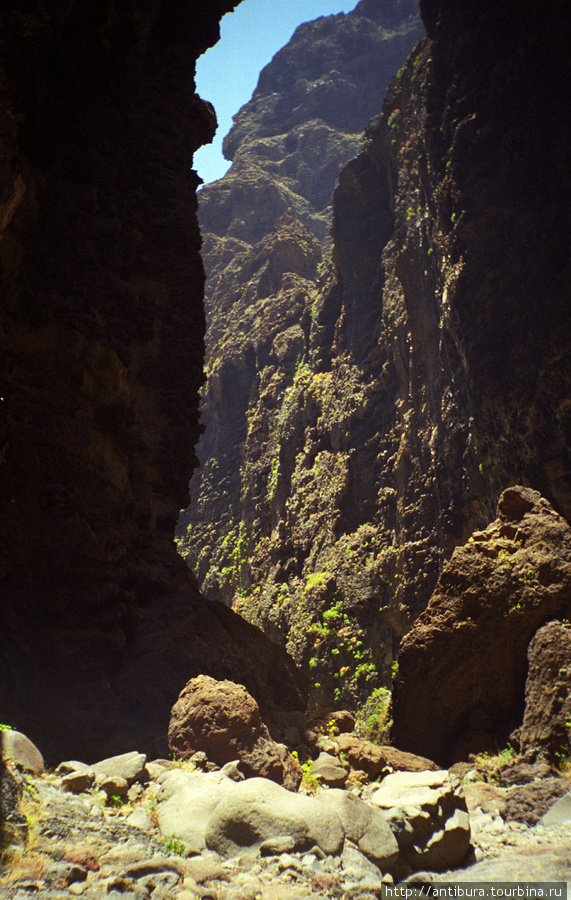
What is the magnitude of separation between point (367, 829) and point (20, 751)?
2712 millimetres

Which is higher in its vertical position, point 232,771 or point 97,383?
point 97,383

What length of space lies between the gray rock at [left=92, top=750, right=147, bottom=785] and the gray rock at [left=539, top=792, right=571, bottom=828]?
3.36 metres

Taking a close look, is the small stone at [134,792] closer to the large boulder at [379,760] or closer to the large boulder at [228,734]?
the large boulder at [228,734]

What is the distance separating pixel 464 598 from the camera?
741 centimetres

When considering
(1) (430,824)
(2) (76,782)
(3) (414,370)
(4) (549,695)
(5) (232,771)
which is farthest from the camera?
(3) (414,370)

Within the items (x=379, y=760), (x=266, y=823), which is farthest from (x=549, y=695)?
(x=266, y=823)

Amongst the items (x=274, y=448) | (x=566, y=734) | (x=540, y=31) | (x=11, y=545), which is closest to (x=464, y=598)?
(x=566, y=734)

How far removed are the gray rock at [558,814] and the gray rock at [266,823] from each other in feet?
6.11

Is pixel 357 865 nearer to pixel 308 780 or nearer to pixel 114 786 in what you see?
pixel 114 786

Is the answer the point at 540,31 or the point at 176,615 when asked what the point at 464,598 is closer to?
the point at 176,615

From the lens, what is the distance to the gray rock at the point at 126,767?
4629 millimetres

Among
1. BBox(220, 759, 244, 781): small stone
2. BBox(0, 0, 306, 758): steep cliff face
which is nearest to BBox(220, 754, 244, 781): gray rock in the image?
BBox(220, 759, 244, 781): small stone

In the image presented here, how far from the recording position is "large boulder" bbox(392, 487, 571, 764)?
267 inches

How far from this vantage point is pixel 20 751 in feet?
14.2
